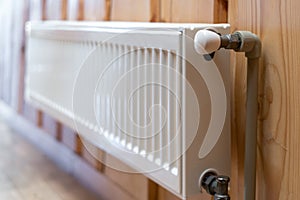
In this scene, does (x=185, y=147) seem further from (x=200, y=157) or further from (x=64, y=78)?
(x=64, y=78)

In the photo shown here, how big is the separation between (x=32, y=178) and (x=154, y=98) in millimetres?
933

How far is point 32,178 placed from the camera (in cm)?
171

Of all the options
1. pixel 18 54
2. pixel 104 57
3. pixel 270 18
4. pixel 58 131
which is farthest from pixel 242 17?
pixel 18 54

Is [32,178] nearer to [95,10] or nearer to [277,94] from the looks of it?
[95,10]

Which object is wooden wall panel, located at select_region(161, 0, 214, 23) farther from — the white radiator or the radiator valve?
the radiator valve

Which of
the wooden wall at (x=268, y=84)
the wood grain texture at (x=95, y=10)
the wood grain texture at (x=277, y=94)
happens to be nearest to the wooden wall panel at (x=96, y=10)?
the wood grain texture at (x=95, y=10)

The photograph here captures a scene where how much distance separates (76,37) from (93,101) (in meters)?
0.25

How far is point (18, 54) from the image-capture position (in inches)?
97.7

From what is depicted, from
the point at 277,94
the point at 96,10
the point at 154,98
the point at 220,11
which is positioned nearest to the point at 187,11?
the point at 220,11

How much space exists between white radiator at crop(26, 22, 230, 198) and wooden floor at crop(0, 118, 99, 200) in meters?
0.29

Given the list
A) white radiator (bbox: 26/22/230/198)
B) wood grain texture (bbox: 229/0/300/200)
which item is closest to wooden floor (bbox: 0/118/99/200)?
white radiator (bbox: 26/22/230/198)

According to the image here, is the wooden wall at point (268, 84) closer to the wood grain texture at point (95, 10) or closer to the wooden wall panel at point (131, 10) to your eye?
the wooden wall panel at point (131, 10)

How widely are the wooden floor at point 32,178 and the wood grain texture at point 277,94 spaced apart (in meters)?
0.86

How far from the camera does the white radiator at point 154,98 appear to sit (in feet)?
2.91
